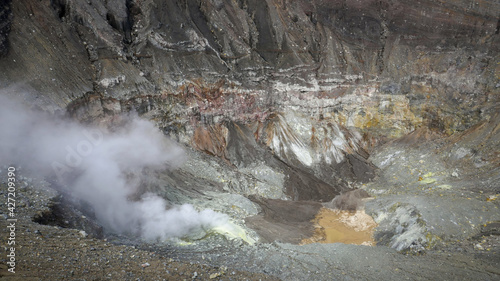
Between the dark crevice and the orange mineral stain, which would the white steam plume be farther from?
the orange mineral stain

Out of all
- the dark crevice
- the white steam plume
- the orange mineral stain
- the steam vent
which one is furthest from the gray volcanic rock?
the orange mineral stain

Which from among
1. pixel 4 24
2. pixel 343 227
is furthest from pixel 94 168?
pixel 343 227

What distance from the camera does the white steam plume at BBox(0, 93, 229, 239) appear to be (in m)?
14.7

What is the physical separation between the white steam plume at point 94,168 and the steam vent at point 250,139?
96 mm

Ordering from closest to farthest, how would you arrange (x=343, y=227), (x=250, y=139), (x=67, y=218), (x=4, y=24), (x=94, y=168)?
(x=67, y=218), (x=94, y=168), (x=4, y=24), (x=343, y=227), (x=250, y=139)

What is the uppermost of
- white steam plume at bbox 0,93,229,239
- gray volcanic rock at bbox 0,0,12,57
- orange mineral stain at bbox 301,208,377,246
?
gray volcanic rock at bbox 0,0,12,57

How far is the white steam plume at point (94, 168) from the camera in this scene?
14.7 m

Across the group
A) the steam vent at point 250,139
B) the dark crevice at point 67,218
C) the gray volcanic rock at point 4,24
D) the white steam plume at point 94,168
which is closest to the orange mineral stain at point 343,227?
the steam vent at point 250,139

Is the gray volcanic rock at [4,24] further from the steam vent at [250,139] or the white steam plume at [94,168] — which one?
the white steam plume at [94,168]

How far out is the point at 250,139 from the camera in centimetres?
2655

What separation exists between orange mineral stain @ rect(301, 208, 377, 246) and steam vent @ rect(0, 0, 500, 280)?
0.14 meters

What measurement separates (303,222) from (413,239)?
592 centimetres

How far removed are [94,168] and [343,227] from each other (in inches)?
540

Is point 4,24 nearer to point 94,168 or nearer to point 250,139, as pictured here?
point 94,168
